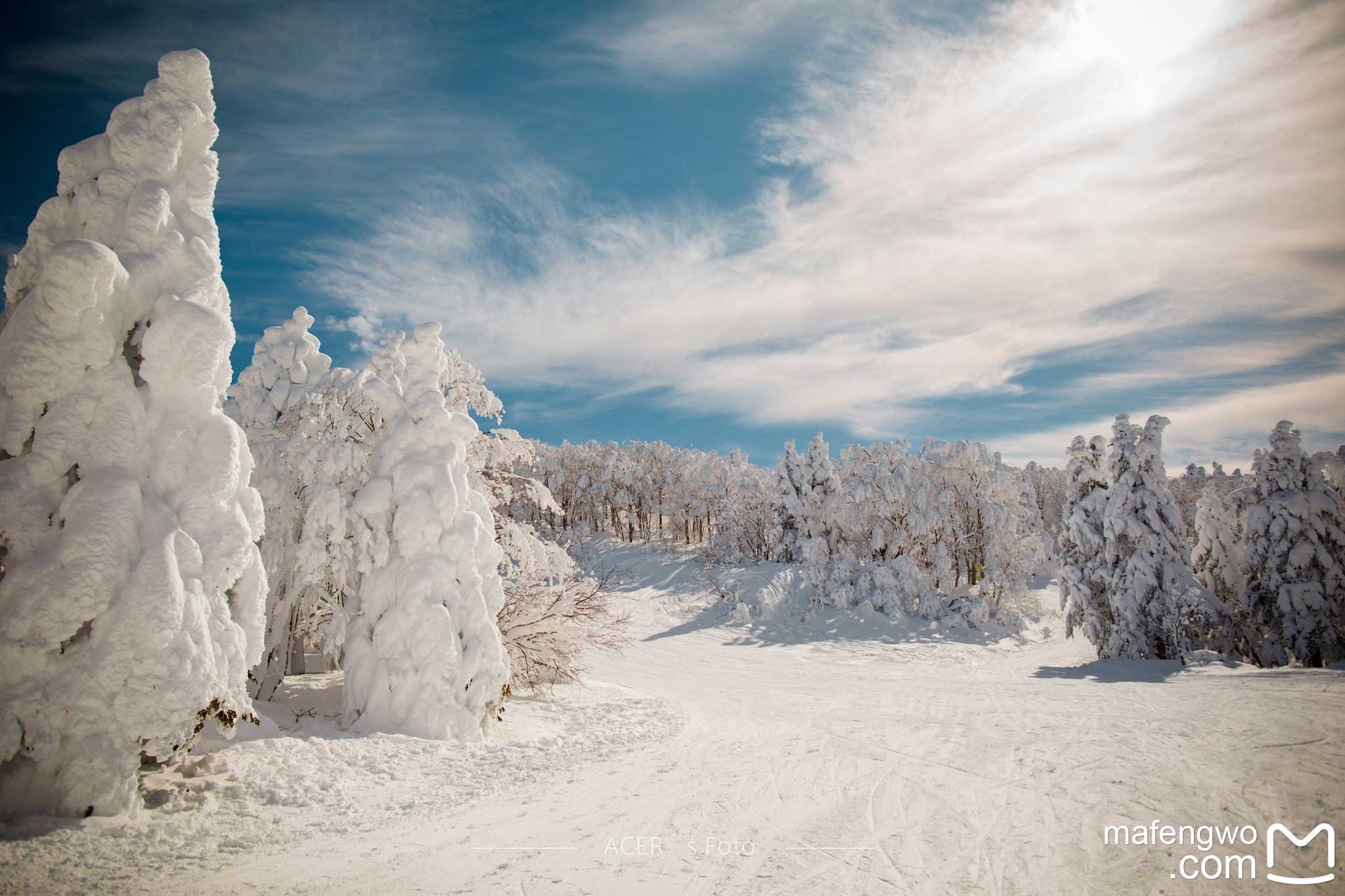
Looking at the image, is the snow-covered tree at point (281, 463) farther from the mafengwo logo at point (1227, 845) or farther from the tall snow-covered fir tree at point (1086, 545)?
the tall snow-covered fir tree at point (1086, 545)

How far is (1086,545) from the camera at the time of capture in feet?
73.5

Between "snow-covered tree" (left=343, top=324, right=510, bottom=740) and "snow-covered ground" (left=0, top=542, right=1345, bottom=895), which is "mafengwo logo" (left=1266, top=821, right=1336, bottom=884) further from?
"snow-covered tree" (left=343, top=324, right=510, bottom=740)

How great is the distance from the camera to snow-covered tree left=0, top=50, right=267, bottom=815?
19.6ft

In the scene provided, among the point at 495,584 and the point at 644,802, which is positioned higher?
the point at 495,584

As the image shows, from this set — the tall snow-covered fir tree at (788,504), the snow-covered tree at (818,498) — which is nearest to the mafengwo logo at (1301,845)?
the snow-covered tree at (818,498)

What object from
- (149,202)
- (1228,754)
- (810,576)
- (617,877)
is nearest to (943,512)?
(810,576)

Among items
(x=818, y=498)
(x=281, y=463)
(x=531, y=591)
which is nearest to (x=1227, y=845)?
(x=531, y=591)

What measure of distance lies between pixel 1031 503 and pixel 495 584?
6795 cm

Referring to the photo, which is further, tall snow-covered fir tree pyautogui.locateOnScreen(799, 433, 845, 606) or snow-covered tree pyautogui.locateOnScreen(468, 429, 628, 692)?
tall snow-covered fir tree pyautogui.locateOnScreen(799, 433, 845, 606)

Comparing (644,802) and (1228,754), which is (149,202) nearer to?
(644,802)

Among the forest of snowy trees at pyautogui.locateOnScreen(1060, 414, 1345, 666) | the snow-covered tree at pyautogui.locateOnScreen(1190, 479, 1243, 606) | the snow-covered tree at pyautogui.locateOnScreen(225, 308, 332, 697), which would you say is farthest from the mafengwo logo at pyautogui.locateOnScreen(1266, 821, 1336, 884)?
the snow-covered tree at pyautogui.locateOnScreen(1190, 479, 1243, 606)

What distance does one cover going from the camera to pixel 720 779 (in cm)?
877

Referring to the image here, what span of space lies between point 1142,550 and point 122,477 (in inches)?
1078

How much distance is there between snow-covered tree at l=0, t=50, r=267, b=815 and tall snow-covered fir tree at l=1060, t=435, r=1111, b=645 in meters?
24.8
